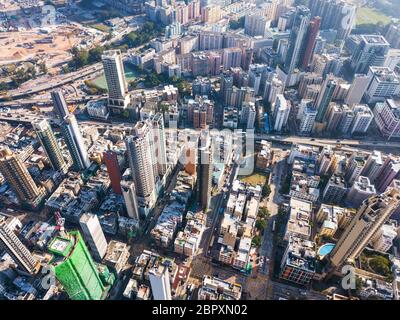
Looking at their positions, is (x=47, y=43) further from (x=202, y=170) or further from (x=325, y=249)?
(x=325, y=249)

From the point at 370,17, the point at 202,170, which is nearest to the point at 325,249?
the point at 202,170

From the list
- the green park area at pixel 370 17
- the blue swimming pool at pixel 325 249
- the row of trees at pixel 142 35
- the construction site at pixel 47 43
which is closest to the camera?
the blue swimming pool at pixel 325 249

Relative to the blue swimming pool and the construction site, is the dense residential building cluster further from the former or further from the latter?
the construction site

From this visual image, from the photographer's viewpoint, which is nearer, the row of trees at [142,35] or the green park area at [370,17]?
the row of trees at [142,35]

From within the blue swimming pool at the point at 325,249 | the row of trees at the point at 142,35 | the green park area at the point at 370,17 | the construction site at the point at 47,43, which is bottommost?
the blue swimming pool at the point at 325,249

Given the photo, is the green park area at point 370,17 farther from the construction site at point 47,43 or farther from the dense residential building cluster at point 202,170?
the construction site at point 47,43

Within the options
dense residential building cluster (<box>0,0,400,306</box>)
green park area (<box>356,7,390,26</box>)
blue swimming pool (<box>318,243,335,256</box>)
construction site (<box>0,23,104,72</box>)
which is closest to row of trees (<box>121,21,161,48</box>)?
dense residential building cluster (<box>0,0,400,306</box>)

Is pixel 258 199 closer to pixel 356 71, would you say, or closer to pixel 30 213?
pixel 30 213

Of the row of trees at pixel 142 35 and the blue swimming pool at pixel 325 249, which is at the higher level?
the row of trees at pixel 142 35

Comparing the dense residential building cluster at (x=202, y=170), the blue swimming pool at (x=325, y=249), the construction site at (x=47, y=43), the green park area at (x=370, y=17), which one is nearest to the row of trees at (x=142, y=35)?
the dense residential building cluster at (x=202, y=170)
